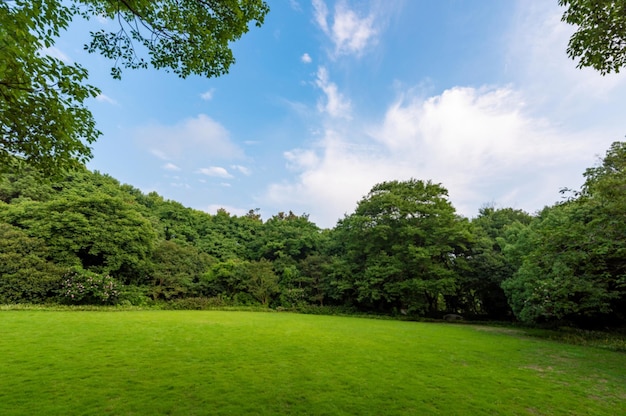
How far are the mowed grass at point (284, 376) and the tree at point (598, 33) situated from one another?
17.2ft

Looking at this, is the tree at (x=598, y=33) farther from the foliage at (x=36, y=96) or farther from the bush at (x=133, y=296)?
the bush at (x=133, y=296)

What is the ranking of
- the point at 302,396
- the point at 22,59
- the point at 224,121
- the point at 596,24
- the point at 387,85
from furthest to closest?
1. the point at 224,121
2. the point at 387,85
3. the point at 302,396
4. the point at 596,24
5. the point at 22,59

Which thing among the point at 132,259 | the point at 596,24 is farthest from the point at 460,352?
the point at 132,259

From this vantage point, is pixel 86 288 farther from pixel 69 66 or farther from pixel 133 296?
pixel 69 66

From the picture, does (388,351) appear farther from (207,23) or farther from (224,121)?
(224,121)

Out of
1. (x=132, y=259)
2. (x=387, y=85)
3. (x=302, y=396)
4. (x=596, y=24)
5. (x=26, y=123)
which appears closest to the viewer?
(x=26, y=123)

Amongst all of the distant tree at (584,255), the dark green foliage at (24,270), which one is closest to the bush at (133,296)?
the dark green foliage at (24,270)

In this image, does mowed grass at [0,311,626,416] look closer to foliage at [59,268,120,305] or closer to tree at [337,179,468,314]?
foliage at [59,268,120,305]

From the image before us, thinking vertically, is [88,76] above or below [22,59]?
above

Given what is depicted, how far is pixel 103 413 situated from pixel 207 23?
5637 mm

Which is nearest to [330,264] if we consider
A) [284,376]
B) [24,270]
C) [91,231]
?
A: [91,231]

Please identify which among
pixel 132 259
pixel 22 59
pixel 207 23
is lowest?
pixel 132 259

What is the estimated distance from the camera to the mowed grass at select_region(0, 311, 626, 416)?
13.6 feet

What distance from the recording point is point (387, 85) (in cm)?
1474
